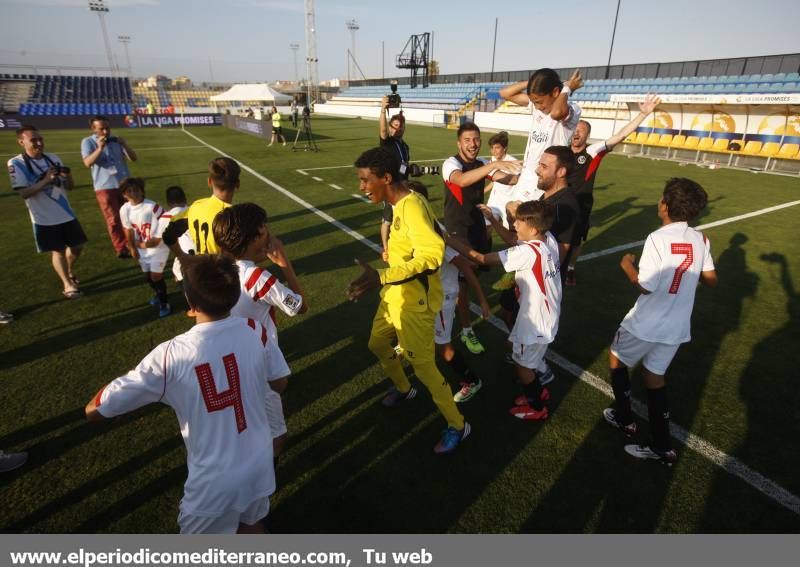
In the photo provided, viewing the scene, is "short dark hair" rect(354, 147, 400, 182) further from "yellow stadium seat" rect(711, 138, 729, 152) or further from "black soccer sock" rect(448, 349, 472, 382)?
"yellow stadium seat" rect(711, 138, 729, 152)

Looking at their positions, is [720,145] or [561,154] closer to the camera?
[561,154]

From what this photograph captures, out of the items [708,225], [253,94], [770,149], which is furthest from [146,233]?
[253,94]

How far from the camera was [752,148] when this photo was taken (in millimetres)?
18016

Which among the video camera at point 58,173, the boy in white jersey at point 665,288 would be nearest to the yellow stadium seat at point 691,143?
the boy in white jersey at point 665,288

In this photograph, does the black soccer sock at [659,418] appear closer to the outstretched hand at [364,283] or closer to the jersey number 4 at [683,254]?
the jersey number 4 at [683,254]

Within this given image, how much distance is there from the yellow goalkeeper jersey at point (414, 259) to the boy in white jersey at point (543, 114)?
77.3 inches

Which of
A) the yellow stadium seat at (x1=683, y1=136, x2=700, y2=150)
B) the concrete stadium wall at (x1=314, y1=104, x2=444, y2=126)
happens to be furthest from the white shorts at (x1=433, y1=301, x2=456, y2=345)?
the concrete stadium wall at (x1=314, y1=104, x2=444, y2=126)

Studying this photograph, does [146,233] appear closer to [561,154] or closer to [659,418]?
[561,154]

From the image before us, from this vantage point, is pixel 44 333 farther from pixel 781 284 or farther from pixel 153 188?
pixel 781 284

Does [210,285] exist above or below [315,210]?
above

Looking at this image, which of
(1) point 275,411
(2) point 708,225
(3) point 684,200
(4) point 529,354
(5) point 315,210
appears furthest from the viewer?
(5) point 315,210

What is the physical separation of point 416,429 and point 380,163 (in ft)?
7.76

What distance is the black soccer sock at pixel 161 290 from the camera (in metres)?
5.47

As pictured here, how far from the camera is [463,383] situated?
161 inches
